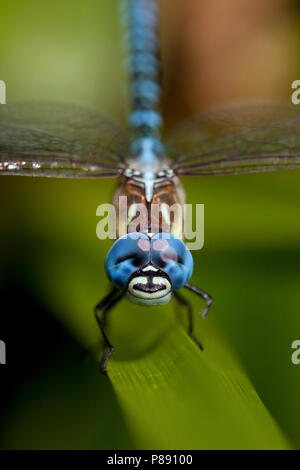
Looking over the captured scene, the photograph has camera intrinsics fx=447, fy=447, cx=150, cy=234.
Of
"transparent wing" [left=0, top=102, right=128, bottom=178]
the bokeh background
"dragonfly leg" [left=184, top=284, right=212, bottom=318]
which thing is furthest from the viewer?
"transparent wing" [left=0, top=102, right=128, bottom=178]

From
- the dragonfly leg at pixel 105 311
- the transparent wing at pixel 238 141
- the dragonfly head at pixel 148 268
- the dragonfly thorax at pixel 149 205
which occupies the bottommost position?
the dragonfly leg at pixel 105 311

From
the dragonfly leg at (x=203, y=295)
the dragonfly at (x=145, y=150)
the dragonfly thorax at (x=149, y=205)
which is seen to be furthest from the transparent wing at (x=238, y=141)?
the dragonfly leg at (x=203, y=295)

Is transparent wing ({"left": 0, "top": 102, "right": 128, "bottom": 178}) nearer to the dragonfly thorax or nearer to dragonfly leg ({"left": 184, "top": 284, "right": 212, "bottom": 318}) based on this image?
the dragonfly thorax

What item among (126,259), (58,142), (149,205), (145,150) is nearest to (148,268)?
(126,259)

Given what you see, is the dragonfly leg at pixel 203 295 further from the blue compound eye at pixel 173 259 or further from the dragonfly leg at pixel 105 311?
the dragonfly leg at pixel 105 311

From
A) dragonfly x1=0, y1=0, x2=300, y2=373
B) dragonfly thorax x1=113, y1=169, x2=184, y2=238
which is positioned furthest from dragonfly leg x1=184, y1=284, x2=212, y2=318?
dragonfly thorax x1=113, y1=169, x2=184, y2=238

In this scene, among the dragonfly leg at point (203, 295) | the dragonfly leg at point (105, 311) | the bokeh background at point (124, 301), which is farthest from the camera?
the dragonfly leg at point (203, 295)

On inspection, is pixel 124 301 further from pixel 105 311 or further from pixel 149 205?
pixel 149 205

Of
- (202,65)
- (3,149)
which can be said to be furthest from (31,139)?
(202,65)
